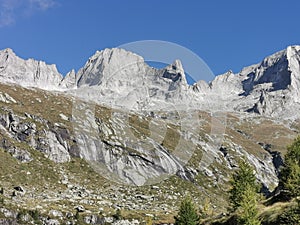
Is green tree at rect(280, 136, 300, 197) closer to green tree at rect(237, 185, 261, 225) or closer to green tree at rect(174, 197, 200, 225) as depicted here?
green tree at rect(237, 185, 261, 225)

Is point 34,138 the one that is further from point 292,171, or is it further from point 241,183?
point 292,171

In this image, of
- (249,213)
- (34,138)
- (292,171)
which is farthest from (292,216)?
(34,138)

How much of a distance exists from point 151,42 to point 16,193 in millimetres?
118540

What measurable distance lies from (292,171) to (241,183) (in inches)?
516

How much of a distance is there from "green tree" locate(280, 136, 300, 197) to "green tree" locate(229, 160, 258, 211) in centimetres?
572

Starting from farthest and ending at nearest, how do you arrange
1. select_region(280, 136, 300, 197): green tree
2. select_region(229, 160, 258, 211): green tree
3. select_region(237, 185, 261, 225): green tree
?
select_region(229, 160, 258, 211): green tree, select_region(280, 136, 300, 197): green tree, select_region(237, 185, 261, 225): green tree

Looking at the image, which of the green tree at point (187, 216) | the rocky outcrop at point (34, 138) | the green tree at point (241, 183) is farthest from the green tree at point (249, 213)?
the rocky outcrop at point (34, 138)

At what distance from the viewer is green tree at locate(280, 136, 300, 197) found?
176ft

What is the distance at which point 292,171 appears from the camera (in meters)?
55.3

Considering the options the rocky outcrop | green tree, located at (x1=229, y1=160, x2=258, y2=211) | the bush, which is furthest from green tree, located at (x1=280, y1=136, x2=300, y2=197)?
the rocky outcrop

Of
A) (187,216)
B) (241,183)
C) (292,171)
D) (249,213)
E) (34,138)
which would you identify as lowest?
(249,213)

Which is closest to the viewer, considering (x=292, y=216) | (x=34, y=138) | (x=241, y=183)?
(x=292, y=216)

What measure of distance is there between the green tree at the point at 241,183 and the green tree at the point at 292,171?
225 inches

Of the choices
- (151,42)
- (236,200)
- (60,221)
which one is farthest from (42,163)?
(151,42)
